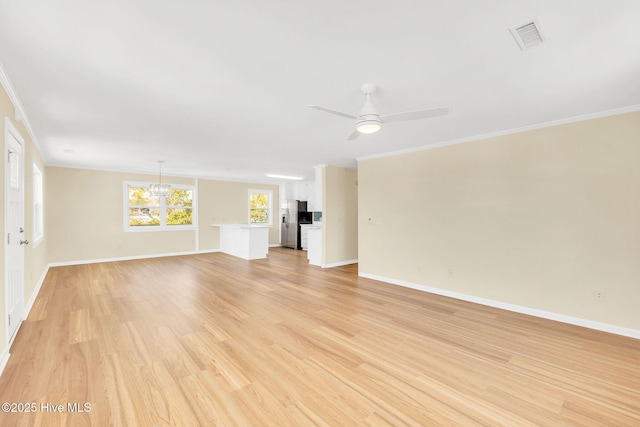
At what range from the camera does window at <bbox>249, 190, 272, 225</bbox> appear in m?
9.84

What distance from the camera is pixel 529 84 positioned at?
2398mm

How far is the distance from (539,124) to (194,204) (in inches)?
328

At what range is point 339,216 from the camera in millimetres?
6637

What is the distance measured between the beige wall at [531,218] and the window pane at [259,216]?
6005 millimetres

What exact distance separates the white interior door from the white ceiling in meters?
0.48

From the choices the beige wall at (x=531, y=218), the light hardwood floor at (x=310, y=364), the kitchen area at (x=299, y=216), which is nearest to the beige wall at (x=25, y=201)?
the light hardwood floor at (x=310, y=364)

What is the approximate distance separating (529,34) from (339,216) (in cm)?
513

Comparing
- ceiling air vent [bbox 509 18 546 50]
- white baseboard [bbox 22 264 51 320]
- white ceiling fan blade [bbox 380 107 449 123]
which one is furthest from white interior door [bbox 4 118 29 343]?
ceiling air vent [bbox 509 18 546 50]

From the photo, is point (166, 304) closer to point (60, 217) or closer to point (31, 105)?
point (31, 105)

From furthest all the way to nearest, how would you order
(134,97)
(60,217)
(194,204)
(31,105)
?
(194,204), (60,217), (31,105), (134,97)

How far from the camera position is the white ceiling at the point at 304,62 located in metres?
1.55

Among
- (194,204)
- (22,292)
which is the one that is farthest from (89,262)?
(22,292)

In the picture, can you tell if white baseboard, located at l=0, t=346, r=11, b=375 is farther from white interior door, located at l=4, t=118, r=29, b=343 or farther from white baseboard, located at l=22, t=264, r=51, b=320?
white baseboard, located at l=22, t=264, r=51, b=320

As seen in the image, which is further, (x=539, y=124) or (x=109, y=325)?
(x=539, y=124)
